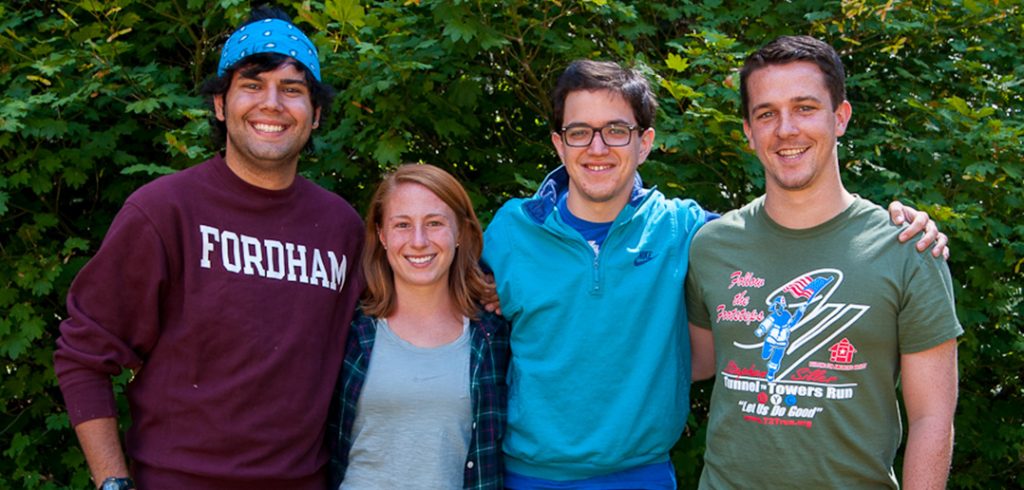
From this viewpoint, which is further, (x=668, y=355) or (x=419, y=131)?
(x=419, y=131)

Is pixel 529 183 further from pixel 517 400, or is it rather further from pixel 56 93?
pixel 56 93

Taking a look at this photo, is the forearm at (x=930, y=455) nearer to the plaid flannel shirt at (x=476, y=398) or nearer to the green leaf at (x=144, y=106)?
the plaid flannel shirt at (x=476, y=398)

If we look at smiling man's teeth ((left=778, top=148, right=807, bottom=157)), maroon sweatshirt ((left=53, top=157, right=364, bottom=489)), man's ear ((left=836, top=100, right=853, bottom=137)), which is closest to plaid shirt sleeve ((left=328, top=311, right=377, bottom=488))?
maroon sweatshirt ((left=53, top=157, right=364, bottom=489))

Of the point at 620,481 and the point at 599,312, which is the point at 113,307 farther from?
the point at 620,481

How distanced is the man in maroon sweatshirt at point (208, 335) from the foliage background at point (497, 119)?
1.07 meters

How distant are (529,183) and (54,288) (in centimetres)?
243

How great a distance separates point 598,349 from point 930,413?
3.24 feet

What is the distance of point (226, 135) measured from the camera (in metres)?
3.49

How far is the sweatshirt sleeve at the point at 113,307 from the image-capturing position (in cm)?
298

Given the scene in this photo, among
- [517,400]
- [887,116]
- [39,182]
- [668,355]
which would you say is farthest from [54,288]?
[887,116]

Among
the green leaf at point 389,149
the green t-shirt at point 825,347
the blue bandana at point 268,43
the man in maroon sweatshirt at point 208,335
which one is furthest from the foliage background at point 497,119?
the green t-shirt at point 825,347

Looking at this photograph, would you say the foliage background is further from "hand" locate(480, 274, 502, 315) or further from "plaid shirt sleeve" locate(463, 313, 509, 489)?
"plaid shirt sleeve" locate(463, 313, 509, 489)

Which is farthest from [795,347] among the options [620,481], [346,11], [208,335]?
[346,11]

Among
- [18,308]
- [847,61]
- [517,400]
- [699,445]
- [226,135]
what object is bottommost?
[699,445]
